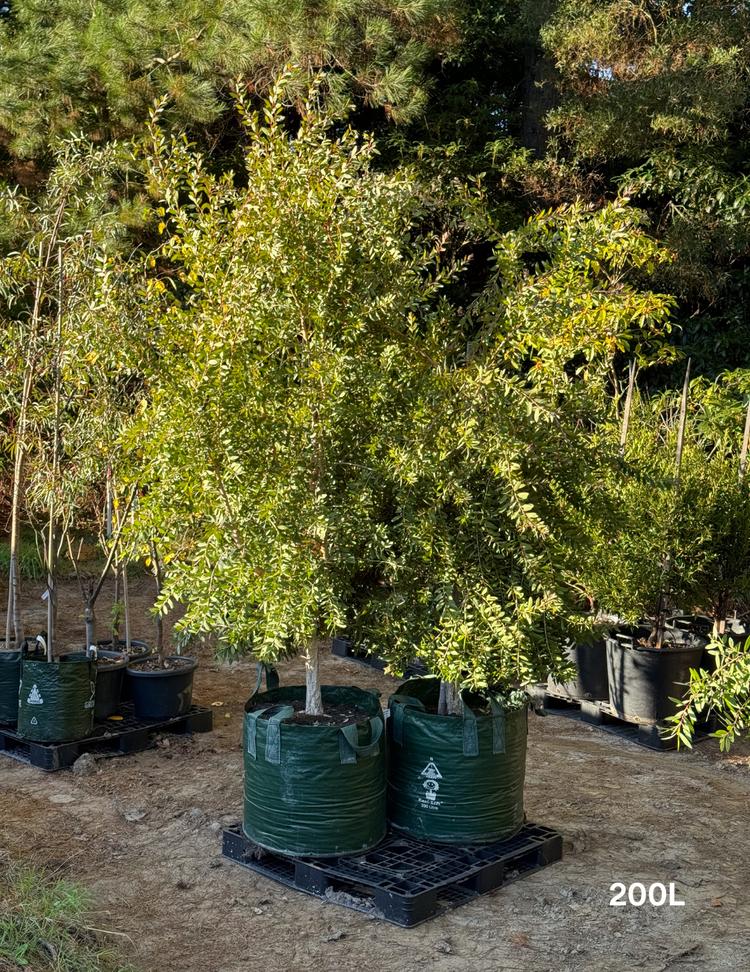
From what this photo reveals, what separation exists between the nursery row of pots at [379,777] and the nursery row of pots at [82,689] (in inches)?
60.3

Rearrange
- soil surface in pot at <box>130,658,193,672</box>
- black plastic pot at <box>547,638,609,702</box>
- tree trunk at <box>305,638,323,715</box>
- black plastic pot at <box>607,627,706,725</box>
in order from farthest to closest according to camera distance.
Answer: black plastic pot at <box>547,638,609,702</box> → black plastic pot at <box>607,627,706,725</box> → soil surface in pot at <box>130,658,193,672</box> → tree trunk at <box>305,638,323,715</box>

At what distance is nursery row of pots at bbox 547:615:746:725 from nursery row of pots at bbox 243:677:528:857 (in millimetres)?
1798

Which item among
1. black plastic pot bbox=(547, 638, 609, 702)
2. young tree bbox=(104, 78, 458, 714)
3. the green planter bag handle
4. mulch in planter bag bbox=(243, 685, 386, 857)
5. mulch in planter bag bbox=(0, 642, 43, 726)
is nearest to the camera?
young tree bbox=(104, 78, 458, 714)

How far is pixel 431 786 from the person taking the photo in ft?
13.7

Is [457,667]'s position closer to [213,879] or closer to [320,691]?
[320,691]

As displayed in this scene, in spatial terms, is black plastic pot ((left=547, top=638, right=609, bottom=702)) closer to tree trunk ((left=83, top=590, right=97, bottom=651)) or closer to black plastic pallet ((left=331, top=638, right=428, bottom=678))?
black plastic pallet ((left=331, top=638, right=428, bottom=678))

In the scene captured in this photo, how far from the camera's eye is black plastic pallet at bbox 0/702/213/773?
5.36 m

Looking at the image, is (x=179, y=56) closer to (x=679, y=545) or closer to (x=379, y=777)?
(x=679, y=545)

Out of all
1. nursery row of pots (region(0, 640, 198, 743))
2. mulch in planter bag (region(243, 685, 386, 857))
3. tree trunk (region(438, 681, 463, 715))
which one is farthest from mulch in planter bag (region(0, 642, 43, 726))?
tree trunk (region(438, 681, 463, 715))

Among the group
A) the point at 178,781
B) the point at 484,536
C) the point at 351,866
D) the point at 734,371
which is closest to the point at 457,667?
the point at 484,536

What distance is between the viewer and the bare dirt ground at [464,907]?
3514 mm

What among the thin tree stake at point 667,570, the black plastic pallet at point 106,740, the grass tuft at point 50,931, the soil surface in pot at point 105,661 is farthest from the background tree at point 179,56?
the grass tuft at point 50,931

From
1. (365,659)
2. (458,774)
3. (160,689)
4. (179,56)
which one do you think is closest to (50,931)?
(458,774)

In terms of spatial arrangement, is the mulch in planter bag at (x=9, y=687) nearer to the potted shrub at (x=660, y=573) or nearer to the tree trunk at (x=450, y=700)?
the tree trunk at (x=450, y=700)
